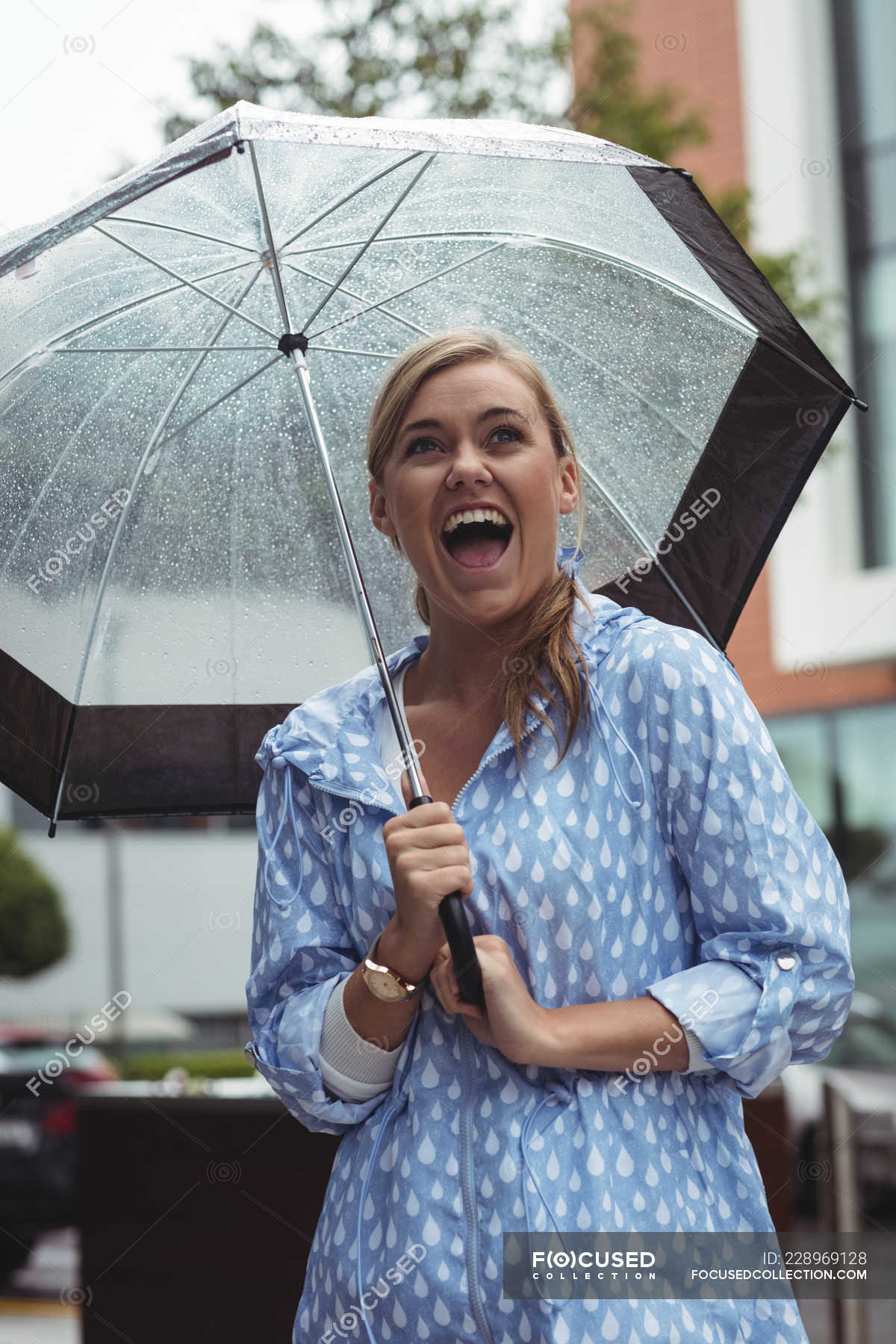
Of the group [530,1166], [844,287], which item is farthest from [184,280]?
[844,287]

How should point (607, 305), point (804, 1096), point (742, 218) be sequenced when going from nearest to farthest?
point (607, 305) < point (742, 218) < point (804, 1096)

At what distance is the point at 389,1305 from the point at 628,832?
2.24ft

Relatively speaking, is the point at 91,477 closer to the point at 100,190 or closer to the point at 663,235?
the point at 100,190

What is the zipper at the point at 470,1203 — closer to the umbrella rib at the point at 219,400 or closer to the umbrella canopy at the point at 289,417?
the umbrella canopy at the point at 289,417

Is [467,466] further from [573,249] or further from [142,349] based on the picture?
[142,349]

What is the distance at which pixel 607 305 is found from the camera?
2.68 meters

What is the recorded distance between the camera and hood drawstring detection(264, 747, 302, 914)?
2.20 meters

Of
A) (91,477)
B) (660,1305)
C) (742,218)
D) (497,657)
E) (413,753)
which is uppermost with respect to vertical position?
(742,218)

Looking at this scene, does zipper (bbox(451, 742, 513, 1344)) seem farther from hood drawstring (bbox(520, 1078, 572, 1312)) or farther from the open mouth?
the open mouth

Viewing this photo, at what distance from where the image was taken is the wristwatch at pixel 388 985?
1996 millimetres

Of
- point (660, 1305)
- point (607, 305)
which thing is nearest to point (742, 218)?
point (607, 305)

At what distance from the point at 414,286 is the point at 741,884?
1327 millimetres

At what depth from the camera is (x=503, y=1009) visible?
1888 millimetres

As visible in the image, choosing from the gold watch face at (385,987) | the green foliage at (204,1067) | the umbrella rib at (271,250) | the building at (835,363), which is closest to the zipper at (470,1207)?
the gold watch face at (385,987)
